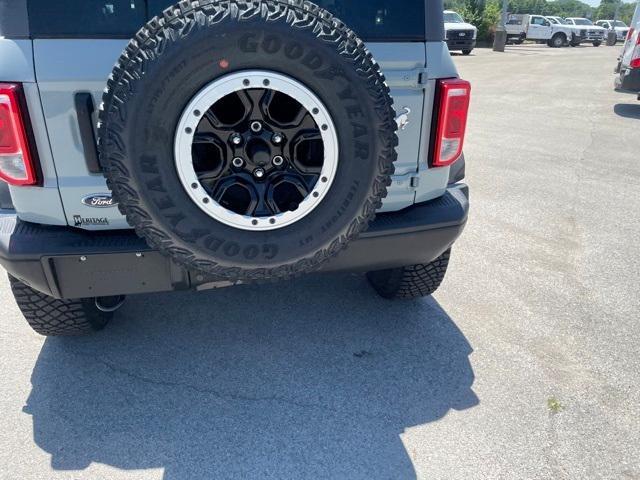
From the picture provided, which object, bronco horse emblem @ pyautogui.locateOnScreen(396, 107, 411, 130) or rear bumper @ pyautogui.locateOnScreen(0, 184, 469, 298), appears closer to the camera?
rear bumper @ pyautogui.locateOnScreen(0, 184, 469, 298)

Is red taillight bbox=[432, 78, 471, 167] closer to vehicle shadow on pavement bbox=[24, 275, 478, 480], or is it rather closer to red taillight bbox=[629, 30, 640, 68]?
vehicle shadow on pavement bbox=[24, 275, 478, 480]

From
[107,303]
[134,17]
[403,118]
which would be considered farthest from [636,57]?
[107,303]

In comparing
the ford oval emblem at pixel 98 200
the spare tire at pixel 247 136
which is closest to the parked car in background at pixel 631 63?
the spare tire at pixel 247 136

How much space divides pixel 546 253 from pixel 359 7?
2536 mm

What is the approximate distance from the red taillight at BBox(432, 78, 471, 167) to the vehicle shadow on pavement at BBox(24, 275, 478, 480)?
1.06 m

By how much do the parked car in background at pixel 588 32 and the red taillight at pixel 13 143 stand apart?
35705mm

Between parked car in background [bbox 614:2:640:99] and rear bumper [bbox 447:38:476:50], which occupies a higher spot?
parked car in background [bbox 614:2:640:99]

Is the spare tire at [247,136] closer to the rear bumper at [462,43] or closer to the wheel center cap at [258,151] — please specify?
the wheel center cap at [258,151]

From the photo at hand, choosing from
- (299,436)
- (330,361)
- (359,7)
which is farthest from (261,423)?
(359,7)

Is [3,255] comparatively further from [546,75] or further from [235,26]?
[546,75]

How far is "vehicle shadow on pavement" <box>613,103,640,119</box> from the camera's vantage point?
939 centimetres

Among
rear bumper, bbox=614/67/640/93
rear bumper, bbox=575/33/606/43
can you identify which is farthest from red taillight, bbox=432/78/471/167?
rear bumper, bbox=575/33/606/43

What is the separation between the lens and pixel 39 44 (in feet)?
6.01

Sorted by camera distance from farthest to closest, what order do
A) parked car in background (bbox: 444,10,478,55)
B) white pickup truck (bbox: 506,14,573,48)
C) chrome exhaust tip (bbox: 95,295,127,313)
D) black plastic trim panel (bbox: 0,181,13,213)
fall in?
white pickup truck (bbox: 506,14,573,48)
parked car in background (bbox: 444,10,478,55)
chrome exhaust tip (bbox: 95,295,127,313)
black plastic trim panel (bbox: 0,181,13,213)
